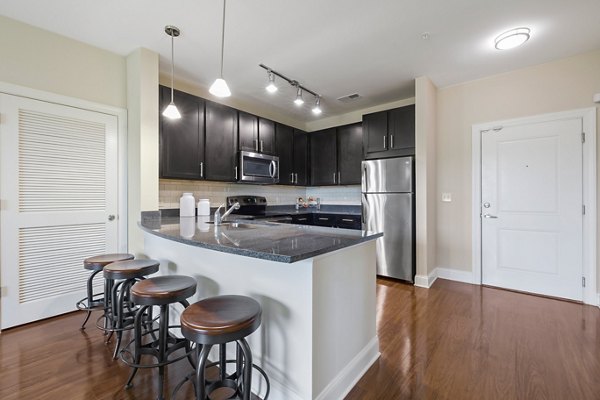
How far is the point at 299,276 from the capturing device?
1337 mm

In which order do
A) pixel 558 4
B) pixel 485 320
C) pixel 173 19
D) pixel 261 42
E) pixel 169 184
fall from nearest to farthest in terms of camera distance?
pixel 558 4 → pixel 173 19 → pixel 485 320 → pixel 261 42 → pixel 169 184

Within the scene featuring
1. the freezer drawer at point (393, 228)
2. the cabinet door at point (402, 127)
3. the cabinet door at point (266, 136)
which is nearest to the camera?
the freezer drawer at point (393, 228)

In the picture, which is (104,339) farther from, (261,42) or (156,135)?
(261,42)

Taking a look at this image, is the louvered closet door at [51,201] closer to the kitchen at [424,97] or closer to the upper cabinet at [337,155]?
the kitchen at [424,97]

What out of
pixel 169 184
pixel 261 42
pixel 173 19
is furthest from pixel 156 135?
pixel 261 42

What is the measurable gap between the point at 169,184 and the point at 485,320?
12.5 feet

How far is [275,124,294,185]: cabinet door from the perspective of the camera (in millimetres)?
4414

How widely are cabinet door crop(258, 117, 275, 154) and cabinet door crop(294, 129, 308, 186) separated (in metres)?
0.58

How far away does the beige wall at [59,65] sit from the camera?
7.51 feet

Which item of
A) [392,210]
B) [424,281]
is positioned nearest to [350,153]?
[392,210]

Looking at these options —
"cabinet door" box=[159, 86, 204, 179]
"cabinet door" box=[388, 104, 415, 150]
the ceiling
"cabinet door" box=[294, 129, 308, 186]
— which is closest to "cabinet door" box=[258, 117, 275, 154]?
"cabinet door" box=[294, 129, 308, 186]

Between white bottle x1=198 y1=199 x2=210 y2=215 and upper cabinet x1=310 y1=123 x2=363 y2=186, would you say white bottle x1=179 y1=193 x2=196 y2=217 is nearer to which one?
white bottle x1=198 y1=199 x2=210 y2=215

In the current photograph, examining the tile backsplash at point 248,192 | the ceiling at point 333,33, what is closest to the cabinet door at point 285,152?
the tile backsplash at point 248,192

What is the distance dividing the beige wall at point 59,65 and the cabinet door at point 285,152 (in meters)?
2.18
